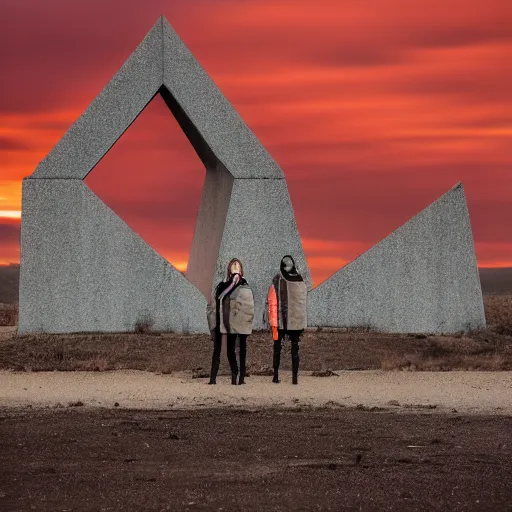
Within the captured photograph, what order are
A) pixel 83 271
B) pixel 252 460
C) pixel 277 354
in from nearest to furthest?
1. pixel 252 460
2. pixel 277 354
3. pixel 83 271

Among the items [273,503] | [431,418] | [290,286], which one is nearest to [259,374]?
[290,286]

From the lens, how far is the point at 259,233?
22.5m

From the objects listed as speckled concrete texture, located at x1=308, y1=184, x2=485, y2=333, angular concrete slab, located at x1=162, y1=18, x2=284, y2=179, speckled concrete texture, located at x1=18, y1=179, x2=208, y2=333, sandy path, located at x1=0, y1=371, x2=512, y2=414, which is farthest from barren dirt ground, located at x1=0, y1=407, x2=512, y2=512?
angular concrete slab, located at x1=162, y1=18, x2=284, y2=179

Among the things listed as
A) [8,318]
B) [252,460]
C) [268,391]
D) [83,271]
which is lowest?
[252,460]

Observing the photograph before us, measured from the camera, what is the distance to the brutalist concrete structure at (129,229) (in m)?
21.7

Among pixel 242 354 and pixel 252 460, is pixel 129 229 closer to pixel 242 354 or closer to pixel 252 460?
pixel 242 354

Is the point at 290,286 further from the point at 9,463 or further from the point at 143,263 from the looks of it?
the point at 143,263

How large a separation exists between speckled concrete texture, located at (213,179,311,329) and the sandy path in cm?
578

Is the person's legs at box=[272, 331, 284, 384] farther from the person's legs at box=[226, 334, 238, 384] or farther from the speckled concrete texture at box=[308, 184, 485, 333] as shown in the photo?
the speckled concrete texture at box=[308, 184, 485, 333]

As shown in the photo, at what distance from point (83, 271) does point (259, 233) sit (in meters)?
3.29

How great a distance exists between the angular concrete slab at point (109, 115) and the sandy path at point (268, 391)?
609cm

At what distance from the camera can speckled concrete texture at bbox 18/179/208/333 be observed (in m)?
21.7

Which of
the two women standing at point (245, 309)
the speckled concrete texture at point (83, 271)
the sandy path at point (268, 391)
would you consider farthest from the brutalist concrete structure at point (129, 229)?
the two women standing at point (245, 309)

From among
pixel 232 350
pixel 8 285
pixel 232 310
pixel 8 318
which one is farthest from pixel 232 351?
pixel 8 285
